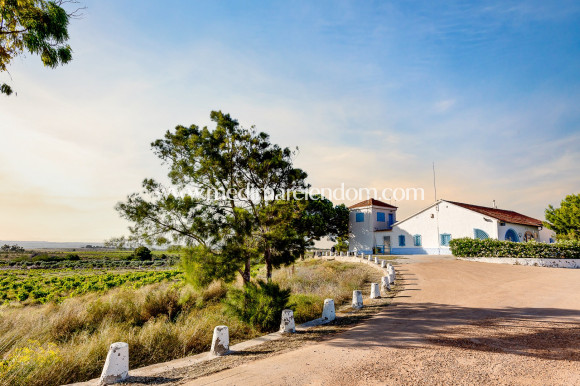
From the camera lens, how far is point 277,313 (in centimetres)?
796

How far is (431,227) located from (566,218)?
1163 centimetres

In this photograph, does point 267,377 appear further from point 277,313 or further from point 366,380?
point 277,313

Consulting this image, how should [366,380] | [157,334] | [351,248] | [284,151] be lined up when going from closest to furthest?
[366,380], [157,334], [284,151], [351,248]

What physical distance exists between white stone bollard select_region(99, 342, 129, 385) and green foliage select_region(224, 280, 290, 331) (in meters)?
3.57

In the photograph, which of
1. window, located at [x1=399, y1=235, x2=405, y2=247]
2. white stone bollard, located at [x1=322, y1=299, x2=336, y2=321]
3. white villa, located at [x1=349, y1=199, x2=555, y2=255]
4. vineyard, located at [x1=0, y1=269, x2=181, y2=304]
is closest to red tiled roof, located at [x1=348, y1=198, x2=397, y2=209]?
white villa, located at [x1=349, y1=199, x2=555, y2=255]

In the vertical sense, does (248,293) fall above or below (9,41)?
below

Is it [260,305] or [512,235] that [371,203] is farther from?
[260,305]

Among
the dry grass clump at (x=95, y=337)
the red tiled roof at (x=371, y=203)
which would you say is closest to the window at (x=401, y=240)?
the red tiled roof at (x=371, y=203)

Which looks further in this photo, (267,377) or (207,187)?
(207,187)

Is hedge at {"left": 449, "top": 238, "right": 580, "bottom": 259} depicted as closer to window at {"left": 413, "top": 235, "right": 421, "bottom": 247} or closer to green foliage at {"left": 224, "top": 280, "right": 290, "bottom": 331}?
window at {"left": 413, "top": 235, "right": 421, "bottom": 247}

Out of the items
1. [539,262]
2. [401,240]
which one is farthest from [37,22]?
[401,240]

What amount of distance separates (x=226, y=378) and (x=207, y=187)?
6399 millimetres

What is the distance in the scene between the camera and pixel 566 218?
28.4 m

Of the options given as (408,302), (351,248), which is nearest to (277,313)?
(408,302)
